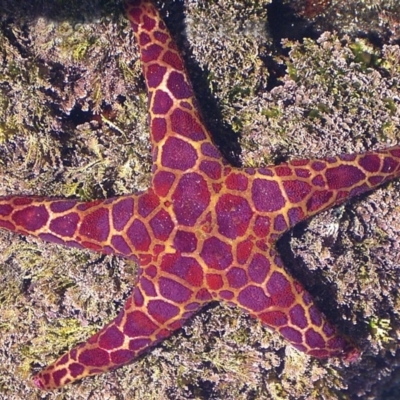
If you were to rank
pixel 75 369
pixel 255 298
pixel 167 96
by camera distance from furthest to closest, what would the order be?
pixel 75 369 → pixel 255 298 → pixel 167 96

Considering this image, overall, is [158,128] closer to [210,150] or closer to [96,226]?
[210,150]

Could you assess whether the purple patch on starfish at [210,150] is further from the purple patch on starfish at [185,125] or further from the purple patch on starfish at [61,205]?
the purple patch on starfish at [61,205]

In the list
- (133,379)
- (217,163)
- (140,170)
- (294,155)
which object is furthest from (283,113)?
(133,379)

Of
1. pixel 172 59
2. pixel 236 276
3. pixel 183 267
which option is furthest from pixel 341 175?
pixel 172 59

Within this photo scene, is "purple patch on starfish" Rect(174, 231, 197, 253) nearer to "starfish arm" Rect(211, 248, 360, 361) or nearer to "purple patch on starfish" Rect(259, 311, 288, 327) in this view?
"starfish arm" Rect(211, 248, 360, 361)

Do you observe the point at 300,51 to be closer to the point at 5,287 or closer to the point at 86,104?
the point at 86,104

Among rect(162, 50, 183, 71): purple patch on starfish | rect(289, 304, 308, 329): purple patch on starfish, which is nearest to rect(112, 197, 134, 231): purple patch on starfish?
rect(162, 50, 183, 71): purple patch on starfish
